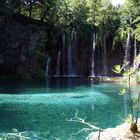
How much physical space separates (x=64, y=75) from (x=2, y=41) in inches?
340

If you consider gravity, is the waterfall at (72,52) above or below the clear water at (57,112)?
above

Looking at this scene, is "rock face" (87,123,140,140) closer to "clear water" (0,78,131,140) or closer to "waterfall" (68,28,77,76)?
"clear water" (0,78,131,140)

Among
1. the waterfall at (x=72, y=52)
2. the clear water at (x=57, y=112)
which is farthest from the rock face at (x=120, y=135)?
the waterfall at (x=72, y=52)

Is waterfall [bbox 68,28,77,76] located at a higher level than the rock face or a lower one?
higher

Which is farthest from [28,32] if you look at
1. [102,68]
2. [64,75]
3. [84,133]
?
[84,133]

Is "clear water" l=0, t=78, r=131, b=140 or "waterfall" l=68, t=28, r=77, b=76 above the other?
"waterfall" l=68, t=28, r=77, b=76

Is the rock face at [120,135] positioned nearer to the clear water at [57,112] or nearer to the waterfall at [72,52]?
the clear water at [57,112]

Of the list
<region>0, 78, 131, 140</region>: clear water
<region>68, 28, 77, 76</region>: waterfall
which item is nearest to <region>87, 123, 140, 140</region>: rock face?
<region>0, 78, 131, 140</region>: clear water

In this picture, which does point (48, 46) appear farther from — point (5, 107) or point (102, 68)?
point (5, 107)

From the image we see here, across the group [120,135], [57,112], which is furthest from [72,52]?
[120,135]

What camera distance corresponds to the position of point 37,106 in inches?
773

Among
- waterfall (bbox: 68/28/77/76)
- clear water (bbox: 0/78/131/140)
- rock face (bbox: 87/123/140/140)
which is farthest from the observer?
waterfall (bbox: 68/28/77/76)

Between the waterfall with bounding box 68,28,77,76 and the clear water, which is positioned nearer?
the clear water

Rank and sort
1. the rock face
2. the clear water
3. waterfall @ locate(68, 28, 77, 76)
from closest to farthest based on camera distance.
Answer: the rock face, the clear water, waterfall @ locate(68, 28, 77, 76)
